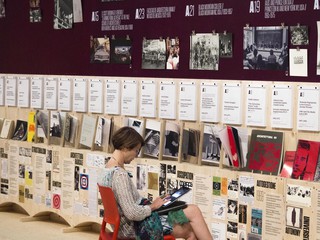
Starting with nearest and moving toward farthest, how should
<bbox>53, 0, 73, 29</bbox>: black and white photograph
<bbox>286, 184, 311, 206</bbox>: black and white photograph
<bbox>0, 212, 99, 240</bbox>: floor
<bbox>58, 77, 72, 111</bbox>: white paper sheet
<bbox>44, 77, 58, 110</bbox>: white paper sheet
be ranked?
<bbox>286, 184, 311, 206</bbox>: black and white photograph
<bbox>0, 212, 99, 240</bbox>: floor
<bbox>58, 77, 72, 111</bbox>: white paper sheet
<bbox>44, 77, 58, 110</bbox>: white paper sheet
<bbox>53, 0, 73, 29</bbox>: black and white photograph

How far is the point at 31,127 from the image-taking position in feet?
28.2

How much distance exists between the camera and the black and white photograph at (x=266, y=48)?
6.37m

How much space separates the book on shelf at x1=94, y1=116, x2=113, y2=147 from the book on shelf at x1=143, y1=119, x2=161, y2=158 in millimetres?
513

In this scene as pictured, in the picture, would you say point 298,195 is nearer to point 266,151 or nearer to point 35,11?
point 266,151

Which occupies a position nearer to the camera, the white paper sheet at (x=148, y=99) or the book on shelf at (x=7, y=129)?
the white paper sheet at (x=148, y=99)

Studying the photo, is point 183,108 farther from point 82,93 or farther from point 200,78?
point 82,93

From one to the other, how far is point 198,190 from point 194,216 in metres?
1.21

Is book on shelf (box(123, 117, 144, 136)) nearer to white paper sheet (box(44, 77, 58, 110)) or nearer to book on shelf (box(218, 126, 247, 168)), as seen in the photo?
book on shelf (box(218, 126, 247, 168))

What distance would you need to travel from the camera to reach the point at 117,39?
7.84 m

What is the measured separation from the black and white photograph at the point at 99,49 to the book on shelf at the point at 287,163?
2.55m

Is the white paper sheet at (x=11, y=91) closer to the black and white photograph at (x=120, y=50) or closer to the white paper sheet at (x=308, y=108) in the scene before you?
the black and white photograph at (x=120, y=50)

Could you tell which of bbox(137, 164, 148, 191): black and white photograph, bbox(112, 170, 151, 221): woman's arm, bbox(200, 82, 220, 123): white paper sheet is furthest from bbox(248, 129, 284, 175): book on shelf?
bbox(112, 170, 151, 221): woman's arm

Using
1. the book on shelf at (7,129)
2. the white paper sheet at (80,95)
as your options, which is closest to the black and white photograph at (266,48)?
the white paper sheet at (80,95)

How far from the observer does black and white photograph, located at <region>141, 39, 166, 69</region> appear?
24.2 feet
